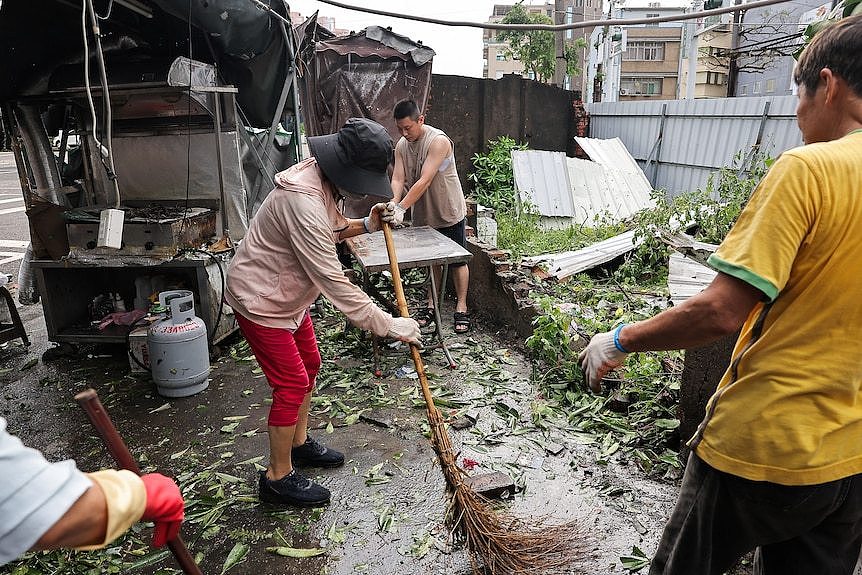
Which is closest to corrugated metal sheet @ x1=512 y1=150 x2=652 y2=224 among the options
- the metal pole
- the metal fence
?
the metal fence

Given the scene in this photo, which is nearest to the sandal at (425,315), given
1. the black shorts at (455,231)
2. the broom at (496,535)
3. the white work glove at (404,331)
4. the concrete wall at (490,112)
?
the black shorts at (455,231)

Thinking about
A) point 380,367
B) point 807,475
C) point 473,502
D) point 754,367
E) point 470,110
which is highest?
point 470,110

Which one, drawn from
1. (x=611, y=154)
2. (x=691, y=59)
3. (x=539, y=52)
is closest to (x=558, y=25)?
(x=611, y=154)

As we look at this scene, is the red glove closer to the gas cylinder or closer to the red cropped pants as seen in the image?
the red cropped pants

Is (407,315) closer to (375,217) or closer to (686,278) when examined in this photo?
(375,217)

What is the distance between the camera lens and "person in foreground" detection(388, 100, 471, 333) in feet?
18.5

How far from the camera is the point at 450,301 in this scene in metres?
6.95

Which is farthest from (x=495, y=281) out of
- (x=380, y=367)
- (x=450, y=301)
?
(x=380, y=367)

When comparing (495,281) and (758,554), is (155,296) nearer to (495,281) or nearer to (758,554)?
(495,281)

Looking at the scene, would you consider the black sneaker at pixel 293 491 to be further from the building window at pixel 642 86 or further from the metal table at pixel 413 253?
the building window at pixel 642 86

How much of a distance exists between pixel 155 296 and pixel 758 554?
5366 mm

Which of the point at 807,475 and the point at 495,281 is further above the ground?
the point at 807,475

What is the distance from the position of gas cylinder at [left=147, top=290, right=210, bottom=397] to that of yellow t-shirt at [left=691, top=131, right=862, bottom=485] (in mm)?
4157

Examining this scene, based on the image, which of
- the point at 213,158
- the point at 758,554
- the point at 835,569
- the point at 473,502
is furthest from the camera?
the point at 213,158
